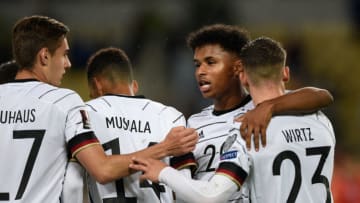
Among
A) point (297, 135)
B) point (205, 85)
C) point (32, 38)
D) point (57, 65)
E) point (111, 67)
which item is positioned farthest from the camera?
point (205, 85)

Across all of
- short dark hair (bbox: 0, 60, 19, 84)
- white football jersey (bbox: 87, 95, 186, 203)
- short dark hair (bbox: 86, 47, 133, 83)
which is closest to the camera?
white football jersey (bbox: 87, 95, 186, 203)

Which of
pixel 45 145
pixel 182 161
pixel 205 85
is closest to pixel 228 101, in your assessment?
pixel 205 85

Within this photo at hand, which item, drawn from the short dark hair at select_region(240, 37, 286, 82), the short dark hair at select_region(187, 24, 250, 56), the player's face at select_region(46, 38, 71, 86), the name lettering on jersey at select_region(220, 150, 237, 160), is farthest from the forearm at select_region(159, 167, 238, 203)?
the short dark hair at select_region(187, 24, 250, 56)

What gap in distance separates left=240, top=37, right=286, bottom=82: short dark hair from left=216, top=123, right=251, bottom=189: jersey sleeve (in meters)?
0.41

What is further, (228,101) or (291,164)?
(228,101)

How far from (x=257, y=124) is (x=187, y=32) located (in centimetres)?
903

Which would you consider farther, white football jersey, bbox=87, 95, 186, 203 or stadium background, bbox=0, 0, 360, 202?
stadium background, bbox=0, 0, 360, 202

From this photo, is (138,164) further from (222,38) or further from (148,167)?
(222,38)

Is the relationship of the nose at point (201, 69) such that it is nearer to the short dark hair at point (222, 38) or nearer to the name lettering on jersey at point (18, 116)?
the short dark hair at point (222, 38)

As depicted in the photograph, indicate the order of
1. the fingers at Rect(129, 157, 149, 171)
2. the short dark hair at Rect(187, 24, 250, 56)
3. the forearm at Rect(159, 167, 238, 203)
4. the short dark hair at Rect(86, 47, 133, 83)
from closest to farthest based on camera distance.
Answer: the forearm at Rect(159, 167, 238, 203) → the fingers at Rect(129, 157, 149, 171) → the short dark hair at Rect(86, 47, 133, 83) → the short dark hair at Rect(187, 24, 250, 56)

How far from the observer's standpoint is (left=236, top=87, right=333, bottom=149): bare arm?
4.95m

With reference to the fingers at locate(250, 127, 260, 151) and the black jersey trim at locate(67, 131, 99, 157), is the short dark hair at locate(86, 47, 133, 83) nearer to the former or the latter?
the black jersey trim at locate(67, 131, 99, 157)

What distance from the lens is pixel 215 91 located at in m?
5.88

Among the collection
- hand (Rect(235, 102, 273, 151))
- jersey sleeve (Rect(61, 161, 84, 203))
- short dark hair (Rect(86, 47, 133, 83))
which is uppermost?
short dark hair (Rect(86, 47, 133, 83))
